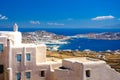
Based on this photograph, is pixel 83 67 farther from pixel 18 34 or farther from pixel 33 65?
pixel 18 34

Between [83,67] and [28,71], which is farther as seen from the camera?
[28,71]

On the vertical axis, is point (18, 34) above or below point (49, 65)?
above

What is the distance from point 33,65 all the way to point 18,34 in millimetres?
4696

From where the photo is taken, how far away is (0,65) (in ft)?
114

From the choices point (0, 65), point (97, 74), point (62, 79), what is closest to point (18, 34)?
point (0, 65)

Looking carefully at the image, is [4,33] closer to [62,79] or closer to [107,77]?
[62,79]

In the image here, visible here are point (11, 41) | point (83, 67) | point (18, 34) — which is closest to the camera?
point (83, 67)

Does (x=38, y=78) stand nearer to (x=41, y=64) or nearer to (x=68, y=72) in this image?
(x=41, y=64)

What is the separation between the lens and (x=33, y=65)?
34.9 metres

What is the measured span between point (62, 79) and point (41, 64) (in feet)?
11.2

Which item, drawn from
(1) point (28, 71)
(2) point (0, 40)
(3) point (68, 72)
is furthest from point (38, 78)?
(2) point (0, 40)

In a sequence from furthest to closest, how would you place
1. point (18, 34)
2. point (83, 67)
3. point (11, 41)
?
point (18, 34) → point (11, 41) → point (83, 67)

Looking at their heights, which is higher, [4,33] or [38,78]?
[4,33]

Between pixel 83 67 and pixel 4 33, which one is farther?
pixel 4 33
